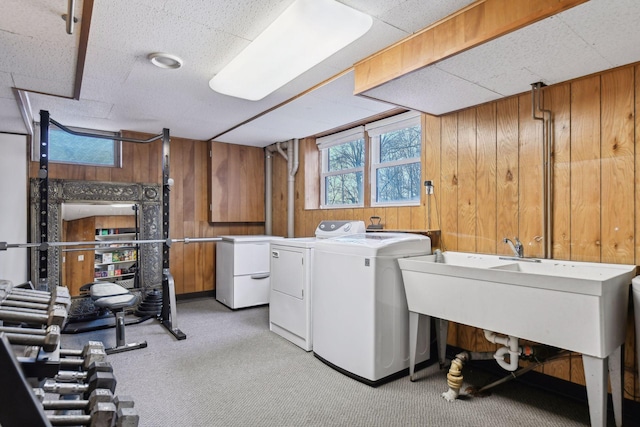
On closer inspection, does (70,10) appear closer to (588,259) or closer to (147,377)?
(147,377)

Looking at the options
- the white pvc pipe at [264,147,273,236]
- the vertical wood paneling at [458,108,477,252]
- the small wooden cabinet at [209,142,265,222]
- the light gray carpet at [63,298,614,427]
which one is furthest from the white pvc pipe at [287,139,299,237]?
the vertical wood paneling at [458,108,477,252]

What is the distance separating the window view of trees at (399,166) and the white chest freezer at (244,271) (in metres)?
1.62

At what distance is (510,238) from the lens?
2547 mm

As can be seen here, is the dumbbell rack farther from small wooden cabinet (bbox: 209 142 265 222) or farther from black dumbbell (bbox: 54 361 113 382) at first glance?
small wooden cabinet (bbox: 209 142 265 222)

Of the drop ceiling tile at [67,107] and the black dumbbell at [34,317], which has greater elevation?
the drop ceiling tile at [67,107]

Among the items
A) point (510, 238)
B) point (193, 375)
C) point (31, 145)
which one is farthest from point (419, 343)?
point (31, 145)

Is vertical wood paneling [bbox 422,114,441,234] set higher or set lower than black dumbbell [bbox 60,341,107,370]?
higher

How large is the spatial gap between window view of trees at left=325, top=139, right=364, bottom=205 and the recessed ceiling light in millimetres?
2216

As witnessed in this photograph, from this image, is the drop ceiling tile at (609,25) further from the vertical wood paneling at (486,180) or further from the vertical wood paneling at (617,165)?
the vertical wood paneling at (486,180)

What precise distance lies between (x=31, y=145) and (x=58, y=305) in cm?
393

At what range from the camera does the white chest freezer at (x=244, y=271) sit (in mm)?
4336

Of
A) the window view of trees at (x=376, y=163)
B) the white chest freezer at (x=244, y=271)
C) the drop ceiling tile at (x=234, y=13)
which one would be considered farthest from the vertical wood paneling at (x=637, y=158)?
the white chest freezer at (x=244, y=271)

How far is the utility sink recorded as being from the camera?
1663 mm

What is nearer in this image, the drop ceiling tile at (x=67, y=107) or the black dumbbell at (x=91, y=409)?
the black dumbbell at (x=91, y=409)
